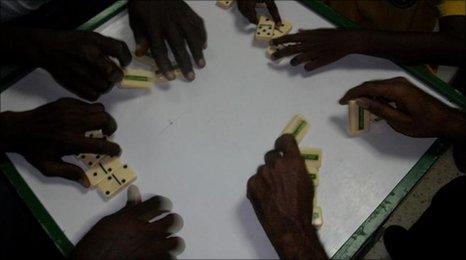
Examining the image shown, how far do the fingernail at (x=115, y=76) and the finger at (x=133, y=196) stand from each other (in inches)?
11.0

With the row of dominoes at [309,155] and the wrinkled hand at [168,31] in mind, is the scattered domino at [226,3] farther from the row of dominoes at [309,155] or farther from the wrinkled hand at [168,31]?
the row of dominoes at [309,155]

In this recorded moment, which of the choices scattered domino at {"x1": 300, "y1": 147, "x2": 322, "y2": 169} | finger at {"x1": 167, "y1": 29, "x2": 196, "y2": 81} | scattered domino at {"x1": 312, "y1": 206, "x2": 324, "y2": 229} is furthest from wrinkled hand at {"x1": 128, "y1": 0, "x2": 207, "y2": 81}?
scattered domino at {"x1": 312, "y1": 206, "x2": 324, "y2": 229}

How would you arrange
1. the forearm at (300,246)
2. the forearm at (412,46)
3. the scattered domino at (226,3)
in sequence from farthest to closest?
1. the scattered domino at (226,3)
2. the forearm at (412,46)
3. the forearm at (300,246)

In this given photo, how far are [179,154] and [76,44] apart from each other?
0.38 metres

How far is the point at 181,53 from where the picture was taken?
1.02m

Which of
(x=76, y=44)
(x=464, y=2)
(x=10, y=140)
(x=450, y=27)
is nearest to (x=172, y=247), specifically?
(x=10, y=140)

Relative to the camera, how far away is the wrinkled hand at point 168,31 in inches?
40.1

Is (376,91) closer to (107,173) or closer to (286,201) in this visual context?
(286,201)

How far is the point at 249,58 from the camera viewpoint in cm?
105

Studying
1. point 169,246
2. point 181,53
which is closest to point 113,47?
point 181,53

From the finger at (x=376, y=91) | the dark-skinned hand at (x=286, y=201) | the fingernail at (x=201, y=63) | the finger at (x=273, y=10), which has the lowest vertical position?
the dark-skinned hand at (x=286, y=201)

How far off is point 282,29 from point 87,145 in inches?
22.4

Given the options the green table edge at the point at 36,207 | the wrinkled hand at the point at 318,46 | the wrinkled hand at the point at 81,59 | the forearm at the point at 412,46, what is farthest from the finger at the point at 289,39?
the green table edge at the point at 36,207

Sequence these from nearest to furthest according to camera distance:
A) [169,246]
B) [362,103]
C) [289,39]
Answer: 1. [169,246]
2. [362,103]
3. [289,39]
